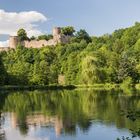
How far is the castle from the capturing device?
161 meters

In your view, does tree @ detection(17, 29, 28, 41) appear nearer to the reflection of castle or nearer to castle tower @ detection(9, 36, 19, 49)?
castle tower @ detection(9, 36, 19, 49)

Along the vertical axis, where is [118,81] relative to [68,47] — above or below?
below

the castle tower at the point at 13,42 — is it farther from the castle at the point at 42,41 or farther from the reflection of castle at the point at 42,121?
the reflection of castle at the point at 42,121

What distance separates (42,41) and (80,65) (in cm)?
6940

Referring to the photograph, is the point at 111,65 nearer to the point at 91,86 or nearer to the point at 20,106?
the point at 91,86

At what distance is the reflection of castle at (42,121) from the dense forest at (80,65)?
46162 mm

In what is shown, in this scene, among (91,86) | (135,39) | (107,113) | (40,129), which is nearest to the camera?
(40,129)

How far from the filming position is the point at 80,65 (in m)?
96.1

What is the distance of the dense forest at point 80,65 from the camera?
8431cm

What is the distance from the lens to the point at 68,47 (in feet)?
447

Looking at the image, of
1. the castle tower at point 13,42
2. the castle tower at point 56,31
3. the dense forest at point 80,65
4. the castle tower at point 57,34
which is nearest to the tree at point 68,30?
the castle tower at point 56,31

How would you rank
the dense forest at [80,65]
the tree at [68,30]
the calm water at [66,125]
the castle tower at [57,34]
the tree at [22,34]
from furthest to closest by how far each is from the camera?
1. the tree at [22,34]
2. the tree at [68,30]
3. the castle tower at [57,34]
4. the dense forest at [80,65]
5. the calm water at [66,125]

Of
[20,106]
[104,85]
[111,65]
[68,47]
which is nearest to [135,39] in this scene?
[68,47]

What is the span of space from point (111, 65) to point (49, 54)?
4087 centimetres
